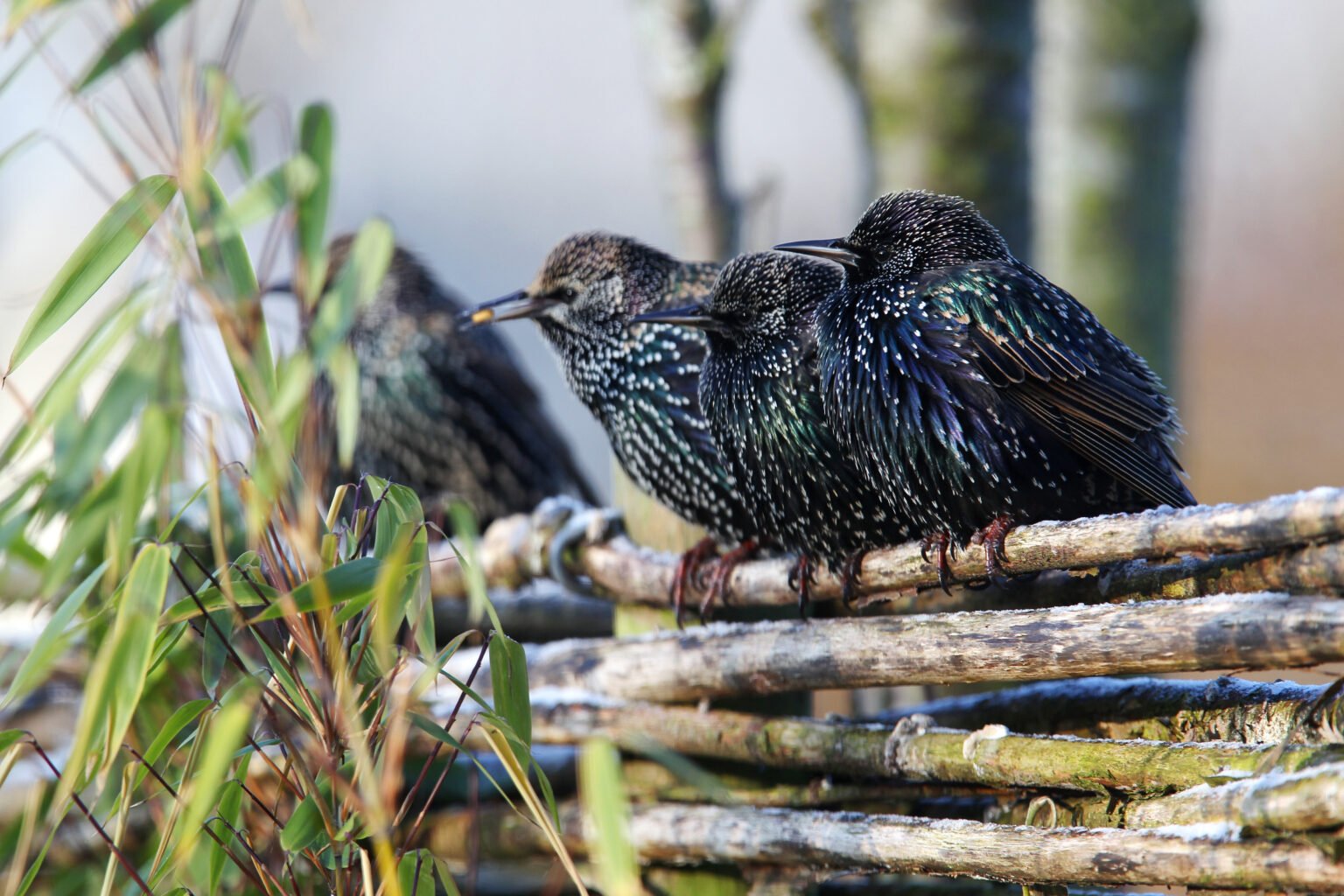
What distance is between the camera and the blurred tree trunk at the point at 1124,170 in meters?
3.35

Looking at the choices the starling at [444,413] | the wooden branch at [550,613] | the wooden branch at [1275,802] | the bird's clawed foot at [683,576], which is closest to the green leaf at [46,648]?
the bird's clawed foot at [683,576]

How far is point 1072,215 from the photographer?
3428 millimetres

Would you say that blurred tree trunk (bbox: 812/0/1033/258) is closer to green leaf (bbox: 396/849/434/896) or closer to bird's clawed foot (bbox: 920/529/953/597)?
bird's clawed foot (bbox: 920/529/953/597)

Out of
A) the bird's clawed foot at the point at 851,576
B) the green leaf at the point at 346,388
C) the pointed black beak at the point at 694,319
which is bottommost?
the bird's clawed foot at the point at 851,576

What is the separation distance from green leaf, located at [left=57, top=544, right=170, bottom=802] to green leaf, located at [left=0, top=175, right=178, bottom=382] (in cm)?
31

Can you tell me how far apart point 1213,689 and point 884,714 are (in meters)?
0.56

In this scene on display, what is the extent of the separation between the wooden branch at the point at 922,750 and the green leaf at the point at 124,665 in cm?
57

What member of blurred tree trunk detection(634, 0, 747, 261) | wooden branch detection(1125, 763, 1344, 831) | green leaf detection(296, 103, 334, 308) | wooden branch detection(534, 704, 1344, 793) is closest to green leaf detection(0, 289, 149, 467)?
green leaf detection(296, 103, 334, 308)

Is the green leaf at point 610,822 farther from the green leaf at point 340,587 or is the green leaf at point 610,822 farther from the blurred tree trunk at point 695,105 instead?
the blurred tree trunk at point 695,105

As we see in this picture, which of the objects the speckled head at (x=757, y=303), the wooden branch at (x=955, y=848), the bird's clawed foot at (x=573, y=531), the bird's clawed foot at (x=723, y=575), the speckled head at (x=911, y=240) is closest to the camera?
the wooden branch at (x=955, y=848)

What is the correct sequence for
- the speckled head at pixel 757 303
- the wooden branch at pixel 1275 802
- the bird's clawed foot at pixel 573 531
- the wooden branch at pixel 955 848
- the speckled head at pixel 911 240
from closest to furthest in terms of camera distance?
the wooden branch at pixel 1275 802
the wooden branch at pixel 955 848
the speckled head at pixel 911 240
the speckled head at pixel 757 303
the bird's clawed foot at pixel 573 531

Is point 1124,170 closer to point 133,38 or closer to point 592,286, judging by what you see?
point 592,286

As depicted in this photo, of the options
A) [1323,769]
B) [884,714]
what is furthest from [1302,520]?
[884,714]

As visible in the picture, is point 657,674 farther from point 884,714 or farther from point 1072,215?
point 1072,215
